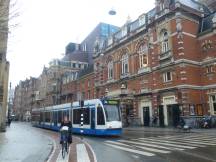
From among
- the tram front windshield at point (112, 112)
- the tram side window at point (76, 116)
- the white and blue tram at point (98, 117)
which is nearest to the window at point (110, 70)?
the white and blue tram at point (98, 117)

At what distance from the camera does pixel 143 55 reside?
139ft

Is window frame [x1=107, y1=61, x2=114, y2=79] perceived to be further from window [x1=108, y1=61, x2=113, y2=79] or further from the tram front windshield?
the tram front windshield

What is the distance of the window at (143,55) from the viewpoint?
41500 mm

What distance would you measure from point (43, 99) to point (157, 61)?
2460 inches

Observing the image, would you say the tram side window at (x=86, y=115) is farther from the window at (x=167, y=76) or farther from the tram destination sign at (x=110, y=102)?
the window at (x=167, y=76)

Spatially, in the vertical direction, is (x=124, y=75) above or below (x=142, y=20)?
below

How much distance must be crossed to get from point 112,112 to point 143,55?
21046mm

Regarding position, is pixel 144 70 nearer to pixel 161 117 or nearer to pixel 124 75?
pixel 124 75

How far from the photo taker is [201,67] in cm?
3603

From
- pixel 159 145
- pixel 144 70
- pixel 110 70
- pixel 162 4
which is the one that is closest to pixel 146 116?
pixel 144 70

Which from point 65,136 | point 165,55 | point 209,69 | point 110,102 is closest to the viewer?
point 65,136

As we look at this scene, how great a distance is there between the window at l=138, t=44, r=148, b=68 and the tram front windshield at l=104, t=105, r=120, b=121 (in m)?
19.1

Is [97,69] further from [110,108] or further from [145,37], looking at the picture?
[110,108]

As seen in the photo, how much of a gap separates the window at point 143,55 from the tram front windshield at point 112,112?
1910 cm
